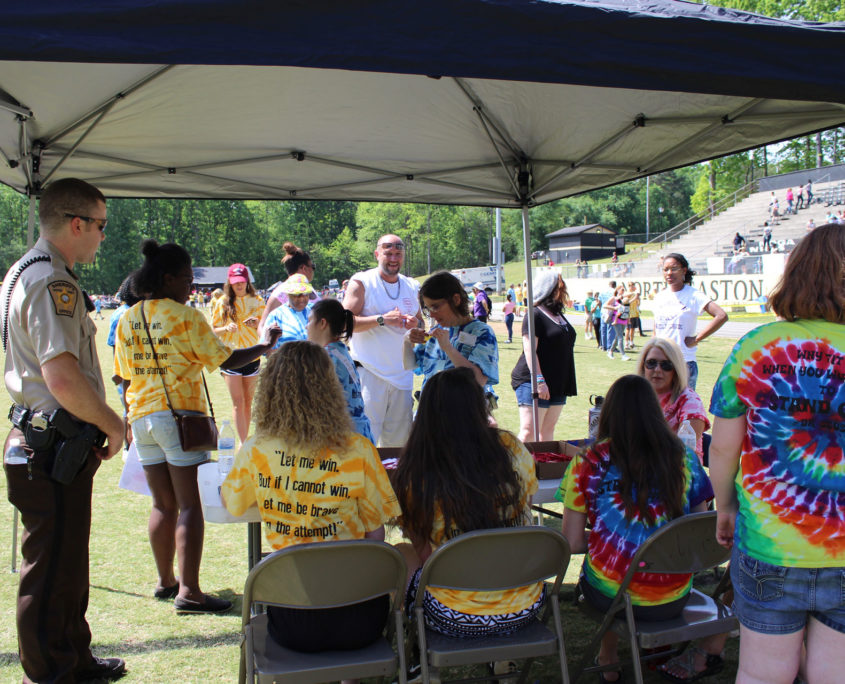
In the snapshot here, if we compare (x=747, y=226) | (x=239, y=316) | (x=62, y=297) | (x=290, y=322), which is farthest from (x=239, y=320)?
(x=747, y=226)

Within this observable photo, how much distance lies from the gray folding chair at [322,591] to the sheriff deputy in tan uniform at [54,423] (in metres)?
0.81

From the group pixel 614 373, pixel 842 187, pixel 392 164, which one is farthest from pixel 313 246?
pixel 392 164

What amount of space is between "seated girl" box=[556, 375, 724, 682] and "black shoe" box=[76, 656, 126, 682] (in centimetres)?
182

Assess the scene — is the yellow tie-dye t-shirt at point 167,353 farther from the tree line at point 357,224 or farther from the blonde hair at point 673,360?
the tree line at point 357,224

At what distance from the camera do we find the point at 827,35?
6.35 feet

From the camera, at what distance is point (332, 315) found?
3.16m

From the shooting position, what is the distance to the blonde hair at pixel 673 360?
3164 mm

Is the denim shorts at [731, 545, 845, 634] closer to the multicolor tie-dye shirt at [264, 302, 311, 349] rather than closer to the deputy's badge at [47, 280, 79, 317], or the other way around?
the deputy's badge at [47, 280, 79, 317]

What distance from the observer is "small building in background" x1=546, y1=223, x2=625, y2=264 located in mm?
64625

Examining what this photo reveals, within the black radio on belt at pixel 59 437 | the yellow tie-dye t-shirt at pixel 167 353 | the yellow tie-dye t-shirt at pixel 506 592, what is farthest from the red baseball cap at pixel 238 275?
the yellow tie-dye t-shirt at pixel 506 592

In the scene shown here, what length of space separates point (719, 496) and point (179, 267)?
2424 millimetres

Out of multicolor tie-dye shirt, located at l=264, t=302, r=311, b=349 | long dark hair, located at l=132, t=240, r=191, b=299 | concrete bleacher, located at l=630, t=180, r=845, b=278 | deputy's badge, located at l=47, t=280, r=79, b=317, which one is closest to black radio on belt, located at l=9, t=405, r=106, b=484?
deputy's badge, located at l=47, t=280, r=79, b=317

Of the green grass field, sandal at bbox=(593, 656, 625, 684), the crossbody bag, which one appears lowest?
sandal at bbox=(593, 656, 625, 684)

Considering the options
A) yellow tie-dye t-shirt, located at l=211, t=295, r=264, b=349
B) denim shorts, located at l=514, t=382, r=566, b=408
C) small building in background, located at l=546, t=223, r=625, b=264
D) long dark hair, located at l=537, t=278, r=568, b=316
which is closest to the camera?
denim shorts, located at l=514, t=382, r=566, b=408
